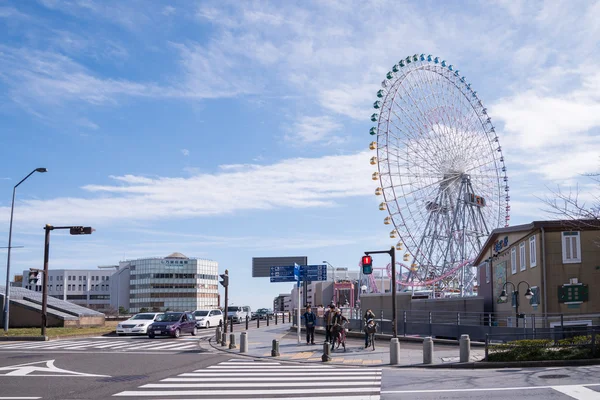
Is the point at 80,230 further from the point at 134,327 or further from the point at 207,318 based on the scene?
the point at 207,318

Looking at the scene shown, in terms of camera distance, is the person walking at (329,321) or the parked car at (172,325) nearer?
the person walking at (329,321)

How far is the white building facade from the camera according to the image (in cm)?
14738

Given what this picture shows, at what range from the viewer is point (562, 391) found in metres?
13.3

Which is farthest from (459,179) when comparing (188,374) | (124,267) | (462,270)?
(124,267)

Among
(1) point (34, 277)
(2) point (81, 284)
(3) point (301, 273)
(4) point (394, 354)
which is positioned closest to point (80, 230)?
(1) point (34, 277)

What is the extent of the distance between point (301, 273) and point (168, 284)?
396 ft

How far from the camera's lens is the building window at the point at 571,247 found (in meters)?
30.0

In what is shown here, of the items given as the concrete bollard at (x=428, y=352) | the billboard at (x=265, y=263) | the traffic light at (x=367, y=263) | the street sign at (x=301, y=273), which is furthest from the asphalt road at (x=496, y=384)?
the billboard at (x=265, y=263)

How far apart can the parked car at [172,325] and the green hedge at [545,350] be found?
67.2 ft

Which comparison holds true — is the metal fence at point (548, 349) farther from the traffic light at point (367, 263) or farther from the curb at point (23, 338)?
the curb at point (23, 338)

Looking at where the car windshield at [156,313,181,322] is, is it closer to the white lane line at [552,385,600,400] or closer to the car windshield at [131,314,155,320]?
the car windshield at [131,314,155,320]

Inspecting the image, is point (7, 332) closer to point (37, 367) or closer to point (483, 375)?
point (37, 367)

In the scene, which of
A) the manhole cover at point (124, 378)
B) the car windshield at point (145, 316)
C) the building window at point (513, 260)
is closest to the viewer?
the manhole cover at point (124, 378)

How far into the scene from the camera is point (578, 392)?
13.1 m
